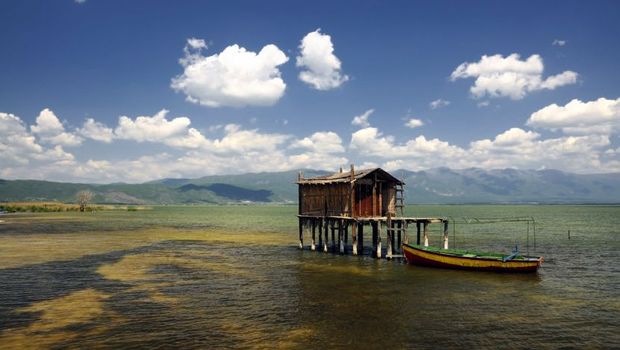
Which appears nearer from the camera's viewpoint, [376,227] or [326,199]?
[376,227]

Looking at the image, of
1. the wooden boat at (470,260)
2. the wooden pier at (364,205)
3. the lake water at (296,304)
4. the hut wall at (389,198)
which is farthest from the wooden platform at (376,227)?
the wooden boat at (470,260)

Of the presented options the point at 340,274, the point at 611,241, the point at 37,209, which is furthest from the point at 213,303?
the point at 37,209

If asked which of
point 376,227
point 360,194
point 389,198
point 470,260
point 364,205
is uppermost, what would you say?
point 360,194

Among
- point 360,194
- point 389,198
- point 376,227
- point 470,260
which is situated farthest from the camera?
point 389,198

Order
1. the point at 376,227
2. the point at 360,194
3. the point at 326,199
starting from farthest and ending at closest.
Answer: the point at 326,199 → the point at 376,227 → the point at 360,194

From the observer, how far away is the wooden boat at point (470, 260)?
35.6 metres

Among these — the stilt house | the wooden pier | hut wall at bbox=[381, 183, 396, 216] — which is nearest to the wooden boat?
the wooden pier

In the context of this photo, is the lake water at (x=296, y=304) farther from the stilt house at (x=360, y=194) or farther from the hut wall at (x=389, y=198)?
the hut wall at (x=389, y=198)

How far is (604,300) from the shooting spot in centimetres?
2727

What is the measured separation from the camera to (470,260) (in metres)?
36.7

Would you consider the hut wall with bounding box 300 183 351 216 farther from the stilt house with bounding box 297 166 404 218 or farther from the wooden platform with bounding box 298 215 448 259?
the wooden platform with bounding box 298 215 448 259

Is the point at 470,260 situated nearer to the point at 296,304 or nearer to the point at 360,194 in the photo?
the point at 360,194

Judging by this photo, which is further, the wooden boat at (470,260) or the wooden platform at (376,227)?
the wooden platform at (376,227)

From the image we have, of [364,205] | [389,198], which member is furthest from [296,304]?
[389,198]
